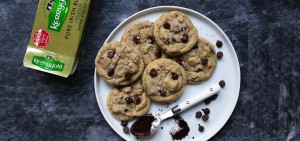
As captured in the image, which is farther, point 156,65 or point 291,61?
point 291,61

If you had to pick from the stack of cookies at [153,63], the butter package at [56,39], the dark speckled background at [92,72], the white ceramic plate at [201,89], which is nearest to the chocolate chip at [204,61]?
the stack of cookies at [153,63]

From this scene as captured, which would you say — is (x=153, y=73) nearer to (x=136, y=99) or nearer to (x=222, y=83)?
(x=136, y=99)

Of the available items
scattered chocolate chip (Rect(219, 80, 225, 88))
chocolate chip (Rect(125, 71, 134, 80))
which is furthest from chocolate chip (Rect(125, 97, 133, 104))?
scattered chocolate chip (Rect(219, 80, 225, 88))

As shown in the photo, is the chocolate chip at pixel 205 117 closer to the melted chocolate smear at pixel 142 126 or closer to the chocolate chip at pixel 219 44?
the melted chocolate smear at pixel 142 126

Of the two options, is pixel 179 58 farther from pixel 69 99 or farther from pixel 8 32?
pixel 8 32

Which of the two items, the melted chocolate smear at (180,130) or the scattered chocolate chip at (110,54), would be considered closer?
the scattered chocolate chip at (110,54)

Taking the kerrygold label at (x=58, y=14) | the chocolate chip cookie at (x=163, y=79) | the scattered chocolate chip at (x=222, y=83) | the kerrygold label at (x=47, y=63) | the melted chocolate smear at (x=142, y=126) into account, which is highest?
the kerrygold label at (x=58, y=14)

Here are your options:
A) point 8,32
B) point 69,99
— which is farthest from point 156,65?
point 8,32
